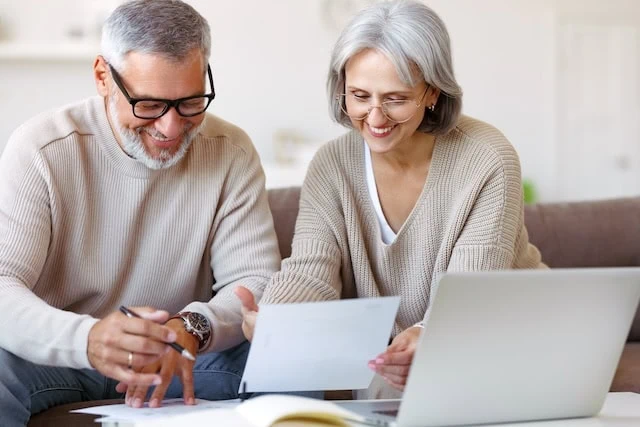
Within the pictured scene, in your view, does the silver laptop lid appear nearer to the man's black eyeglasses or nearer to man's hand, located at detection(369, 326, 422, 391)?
man's hand, located at detection(369, 326, 422, 391)

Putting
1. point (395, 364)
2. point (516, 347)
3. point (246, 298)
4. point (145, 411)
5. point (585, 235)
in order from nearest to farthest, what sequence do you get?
point (516, 347) < point (145, 411) < point (395, 364) < point (246, 298) < point (585, 235)

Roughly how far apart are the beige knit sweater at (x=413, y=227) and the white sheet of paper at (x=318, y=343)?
386 mm

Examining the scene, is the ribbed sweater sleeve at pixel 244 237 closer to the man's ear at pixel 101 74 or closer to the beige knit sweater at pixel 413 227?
the beige knit sweater at pixel 413 227

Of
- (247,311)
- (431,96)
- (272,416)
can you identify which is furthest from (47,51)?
→ (272,416)

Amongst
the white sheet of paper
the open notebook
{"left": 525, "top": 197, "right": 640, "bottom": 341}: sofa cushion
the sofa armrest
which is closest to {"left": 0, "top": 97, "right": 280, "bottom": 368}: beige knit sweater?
the white sheet of paper

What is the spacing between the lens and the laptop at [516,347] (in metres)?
1.28

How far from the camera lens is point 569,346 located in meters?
1.41

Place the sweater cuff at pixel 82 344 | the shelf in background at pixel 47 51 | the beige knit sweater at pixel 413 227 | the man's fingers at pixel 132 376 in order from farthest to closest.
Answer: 1. the shelf in background at pixel 47 51
2. the beige knit sweater at pixel 413 227
3. the sweater cuff at pixel 82 344
4. the man's fingers at pixel 132 376

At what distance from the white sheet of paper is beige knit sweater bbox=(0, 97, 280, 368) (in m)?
0.36

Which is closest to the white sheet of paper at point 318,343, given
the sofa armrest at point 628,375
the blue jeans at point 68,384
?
the blue jeans at point 68,384

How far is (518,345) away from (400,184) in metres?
0.79

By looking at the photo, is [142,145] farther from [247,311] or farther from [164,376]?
[164,376]

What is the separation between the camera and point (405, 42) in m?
1.91

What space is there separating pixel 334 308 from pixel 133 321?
36 cm
